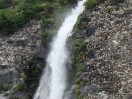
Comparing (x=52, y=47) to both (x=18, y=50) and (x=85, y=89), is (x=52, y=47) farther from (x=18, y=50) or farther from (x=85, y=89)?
(x=85, y=89)

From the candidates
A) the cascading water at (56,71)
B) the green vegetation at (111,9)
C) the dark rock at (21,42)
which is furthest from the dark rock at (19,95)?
the green vegetation at (111,9)

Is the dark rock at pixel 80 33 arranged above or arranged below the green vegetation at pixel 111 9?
below

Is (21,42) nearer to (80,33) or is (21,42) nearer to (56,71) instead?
(56,71)

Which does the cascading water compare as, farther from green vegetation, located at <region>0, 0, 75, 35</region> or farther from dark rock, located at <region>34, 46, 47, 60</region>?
green vegetation, located at <region>0, 0, 75, 35</region>

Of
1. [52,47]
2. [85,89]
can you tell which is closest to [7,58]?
[52,47]

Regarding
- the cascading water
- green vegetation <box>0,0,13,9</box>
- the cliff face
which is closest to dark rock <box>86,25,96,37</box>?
the cliff face

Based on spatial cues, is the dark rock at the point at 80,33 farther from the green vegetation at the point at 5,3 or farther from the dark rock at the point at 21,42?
the green vegetation at the point at 5,3

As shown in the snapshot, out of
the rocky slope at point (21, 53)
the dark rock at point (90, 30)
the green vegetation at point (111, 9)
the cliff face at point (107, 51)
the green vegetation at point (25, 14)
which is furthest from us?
the green vegetation at point (25, 14)

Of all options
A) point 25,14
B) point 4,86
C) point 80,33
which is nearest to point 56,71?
point 80,33
